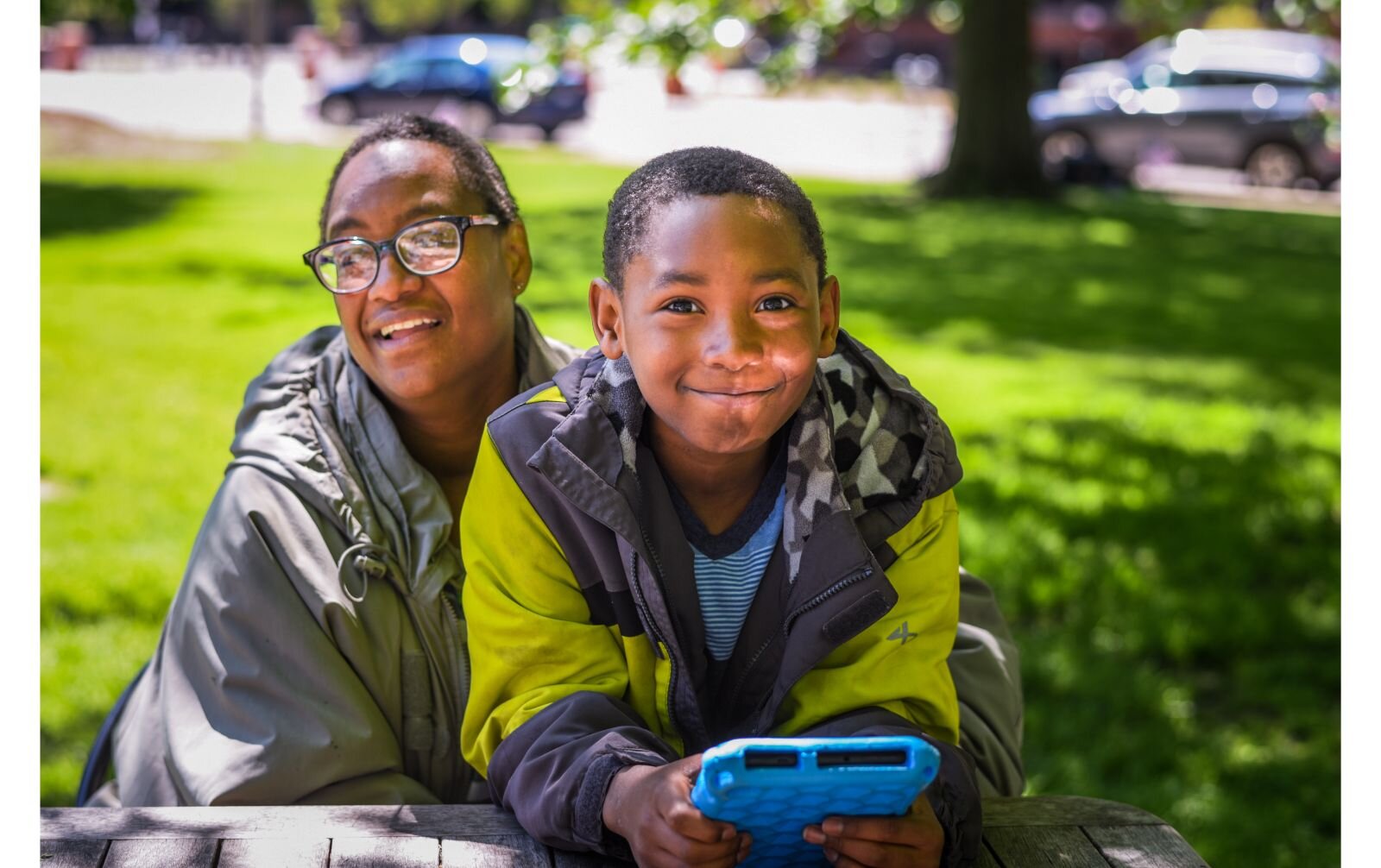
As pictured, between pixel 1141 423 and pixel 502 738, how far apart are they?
5.73 meters

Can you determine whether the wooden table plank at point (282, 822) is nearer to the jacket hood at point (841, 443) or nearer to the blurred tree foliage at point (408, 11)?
the jacket hood at point (841, 443)

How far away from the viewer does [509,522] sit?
1944 millimetres

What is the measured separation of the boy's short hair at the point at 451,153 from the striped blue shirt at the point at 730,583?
918mm

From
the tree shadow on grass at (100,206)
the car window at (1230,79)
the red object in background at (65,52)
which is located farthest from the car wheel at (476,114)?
the car window at (1230,79)

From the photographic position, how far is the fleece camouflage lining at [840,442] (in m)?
1.94

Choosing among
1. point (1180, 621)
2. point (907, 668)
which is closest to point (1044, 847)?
point (907, 668)

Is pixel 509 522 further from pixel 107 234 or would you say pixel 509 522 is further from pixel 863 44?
pixel 863 44

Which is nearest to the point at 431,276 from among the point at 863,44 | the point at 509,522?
the point at 509,522

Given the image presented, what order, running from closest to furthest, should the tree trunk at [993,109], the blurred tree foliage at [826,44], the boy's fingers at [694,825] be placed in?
the boy's fingers at [694,825] < the blurred tree foliage at [826,44] < the tree trunk at [993,109]

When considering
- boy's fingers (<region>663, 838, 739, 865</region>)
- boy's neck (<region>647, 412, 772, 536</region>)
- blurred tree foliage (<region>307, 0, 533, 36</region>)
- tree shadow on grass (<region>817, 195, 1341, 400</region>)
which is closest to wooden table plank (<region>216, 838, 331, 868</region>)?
boy's fingers (<region>663, 838, 739, 865</region>)

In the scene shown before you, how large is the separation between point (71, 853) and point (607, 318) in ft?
3.14

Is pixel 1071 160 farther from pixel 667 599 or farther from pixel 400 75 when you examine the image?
pixel 667 599

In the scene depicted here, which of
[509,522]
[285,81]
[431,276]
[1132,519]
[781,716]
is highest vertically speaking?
[285,81]

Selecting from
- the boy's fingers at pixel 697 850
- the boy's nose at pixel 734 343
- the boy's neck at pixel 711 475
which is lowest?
the boy's fingers at pixel 697 850
